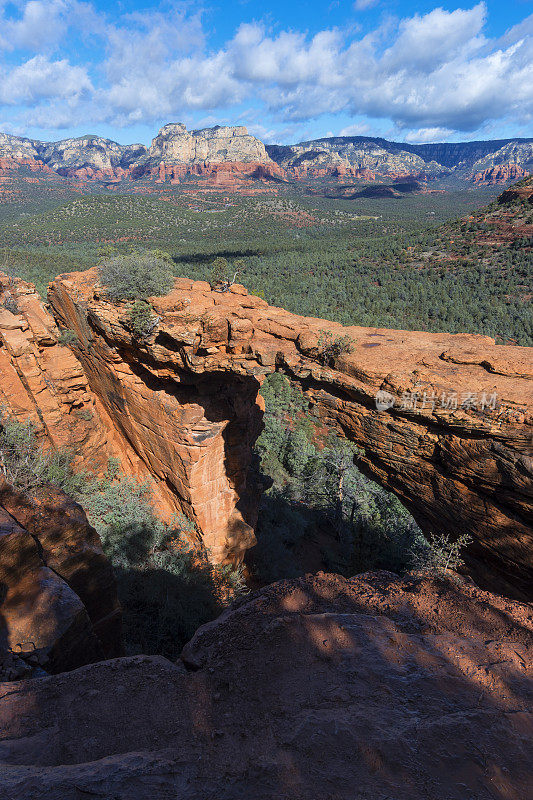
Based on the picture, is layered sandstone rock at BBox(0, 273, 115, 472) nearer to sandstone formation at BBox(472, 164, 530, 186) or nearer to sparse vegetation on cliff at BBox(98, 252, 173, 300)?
sparse vegetation on cliff at BBox(98, 252, 173, 300)

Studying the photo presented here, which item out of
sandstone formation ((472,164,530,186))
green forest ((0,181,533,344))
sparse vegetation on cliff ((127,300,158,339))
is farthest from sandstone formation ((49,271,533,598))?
sandstone formation ((472,164,530,186))

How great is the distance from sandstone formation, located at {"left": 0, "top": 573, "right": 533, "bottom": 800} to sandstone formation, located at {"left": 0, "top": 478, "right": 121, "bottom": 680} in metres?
1.00

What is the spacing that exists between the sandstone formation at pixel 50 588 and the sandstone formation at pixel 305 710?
1.00 metres

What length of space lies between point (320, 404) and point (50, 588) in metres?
5.21

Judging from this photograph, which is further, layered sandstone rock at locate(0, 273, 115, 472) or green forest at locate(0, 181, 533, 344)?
green forest at locate(0, 181, 533, 344)

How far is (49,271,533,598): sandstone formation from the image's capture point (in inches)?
210

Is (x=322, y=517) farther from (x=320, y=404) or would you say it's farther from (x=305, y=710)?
(x=305, y=710)

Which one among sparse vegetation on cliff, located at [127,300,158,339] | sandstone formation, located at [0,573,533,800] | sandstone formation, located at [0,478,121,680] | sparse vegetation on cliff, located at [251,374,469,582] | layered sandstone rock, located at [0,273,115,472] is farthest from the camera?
sparse vegetation on cliff, located at [251,374,469,582]

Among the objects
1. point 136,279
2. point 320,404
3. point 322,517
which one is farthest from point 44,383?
point 322,517

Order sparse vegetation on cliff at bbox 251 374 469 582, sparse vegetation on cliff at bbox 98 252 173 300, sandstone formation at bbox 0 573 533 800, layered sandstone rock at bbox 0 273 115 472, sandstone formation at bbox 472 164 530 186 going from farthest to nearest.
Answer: sandstone formation at bbox 472 164 530 186 < sparse vegetation on cliff at bbox 251 374 469 582 < layered sandstone rock at bbox 0 273 115 472 < sparse vegetation on cliff at bbox 98 252 173 300 < sandstone formation at bbox 0 573 533 800

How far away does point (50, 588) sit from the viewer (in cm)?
493

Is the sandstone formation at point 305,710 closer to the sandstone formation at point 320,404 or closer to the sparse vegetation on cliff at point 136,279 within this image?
A: the sandstone formation at point 320,404

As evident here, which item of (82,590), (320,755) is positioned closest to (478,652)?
(320,755)

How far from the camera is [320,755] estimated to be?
2662mm
